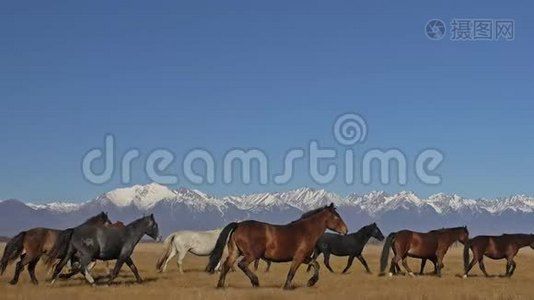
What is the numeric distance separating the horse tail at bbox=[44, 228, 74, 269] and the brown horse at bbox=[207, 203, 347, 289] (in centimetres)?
415

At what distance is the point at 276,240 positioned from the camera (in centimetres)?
1900

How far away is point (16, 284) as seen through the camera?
20.6 meters

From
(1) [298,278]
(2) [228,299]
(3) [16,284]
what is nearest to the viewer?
(2) [228,299]

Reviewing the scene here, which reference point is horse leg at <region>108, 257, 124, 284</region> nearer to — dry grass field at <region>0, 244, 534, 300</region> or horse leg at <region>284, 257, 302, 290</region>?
dry grass field at <region>0, 244, 534, 300</region>

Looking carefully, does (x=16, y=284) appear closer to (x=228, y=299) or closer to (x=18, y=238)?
(x=18, y=238)

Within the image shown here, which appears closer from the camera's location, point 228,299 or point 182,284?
point 228,299

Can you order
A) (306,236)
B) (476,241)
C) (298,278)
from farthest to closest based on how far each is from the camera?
(476,241) < (298,278) < (306,236)

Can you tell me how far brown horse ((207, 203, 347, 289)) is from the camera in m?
18.7

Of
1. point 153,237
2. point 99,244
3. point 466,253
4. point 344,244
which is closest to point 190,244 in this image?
point 344,244

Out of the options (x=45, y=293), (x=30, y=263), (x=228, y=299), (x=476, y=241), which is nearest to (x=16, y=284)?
(x=30, y=263)

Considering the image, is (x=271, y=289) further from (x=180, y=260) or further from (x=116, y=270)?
(x=180, y=260)

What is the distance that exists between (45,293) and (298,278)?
9.85 m

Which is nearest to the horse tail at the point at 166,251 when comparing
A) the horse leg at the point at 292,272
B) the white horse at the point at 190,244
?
the white horse at the point at 190,244

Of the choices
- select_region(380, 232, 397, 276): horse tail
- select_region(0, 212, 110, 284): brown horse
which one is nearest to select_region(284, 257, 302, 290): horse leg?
select_region(0, 212, 110, 284): brown horse
